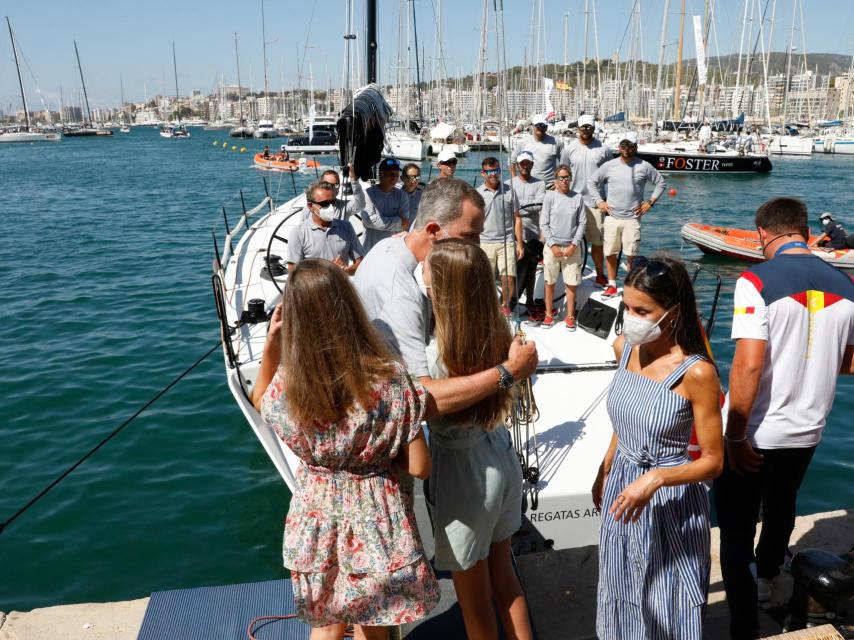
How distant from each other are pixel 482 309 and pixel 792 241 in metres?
1.52

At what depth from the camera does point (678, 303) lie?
7.50ft

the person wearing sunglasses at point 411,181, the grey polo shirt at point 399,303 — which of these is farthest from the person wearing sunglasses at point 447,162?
the grey polo shirt at point 399,303

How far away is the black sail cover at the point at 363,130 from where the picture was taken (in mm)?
8484

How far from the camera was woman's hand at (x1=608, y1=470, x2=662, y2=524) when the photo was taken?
225cm

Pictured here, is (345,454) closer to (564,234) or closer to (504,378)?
(504,378)

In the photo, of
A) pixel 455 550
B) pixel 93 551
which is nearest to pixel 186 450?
pixel 93 551

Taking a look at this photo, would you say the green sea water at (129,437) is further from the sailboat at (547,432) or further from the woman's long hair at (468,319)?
the woman's long hair at (468,319)

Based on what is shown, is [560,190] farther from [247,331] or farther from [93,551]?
[93,551]

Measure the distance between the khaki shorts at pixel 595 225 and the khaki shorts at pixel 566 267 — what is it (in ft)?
3.71

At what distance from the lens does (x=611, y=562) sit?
96.4 inches

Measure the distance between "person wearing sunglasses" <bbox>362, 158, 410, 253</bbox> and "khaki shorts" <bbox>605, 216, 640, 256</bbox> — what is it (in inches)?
87.7

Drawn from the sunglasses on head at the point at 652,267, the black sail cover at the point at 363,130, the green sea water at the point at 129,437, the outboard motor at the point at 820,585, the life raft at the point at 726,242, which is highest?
the black sail cover at the point at 363,130

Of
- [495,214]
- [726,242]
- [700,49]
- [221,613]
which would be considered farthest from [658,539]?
[700,49]

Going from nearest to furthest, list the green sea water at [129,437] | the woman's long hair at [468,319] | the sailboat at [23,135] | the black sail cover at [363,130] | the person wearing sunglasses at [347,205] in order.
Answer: the woman's long hair at [468,319], the green sea water at [129,437], the person wearing sunglasses at [347,205], the black sail cover at [363,130], the sailboat at [23,135]
